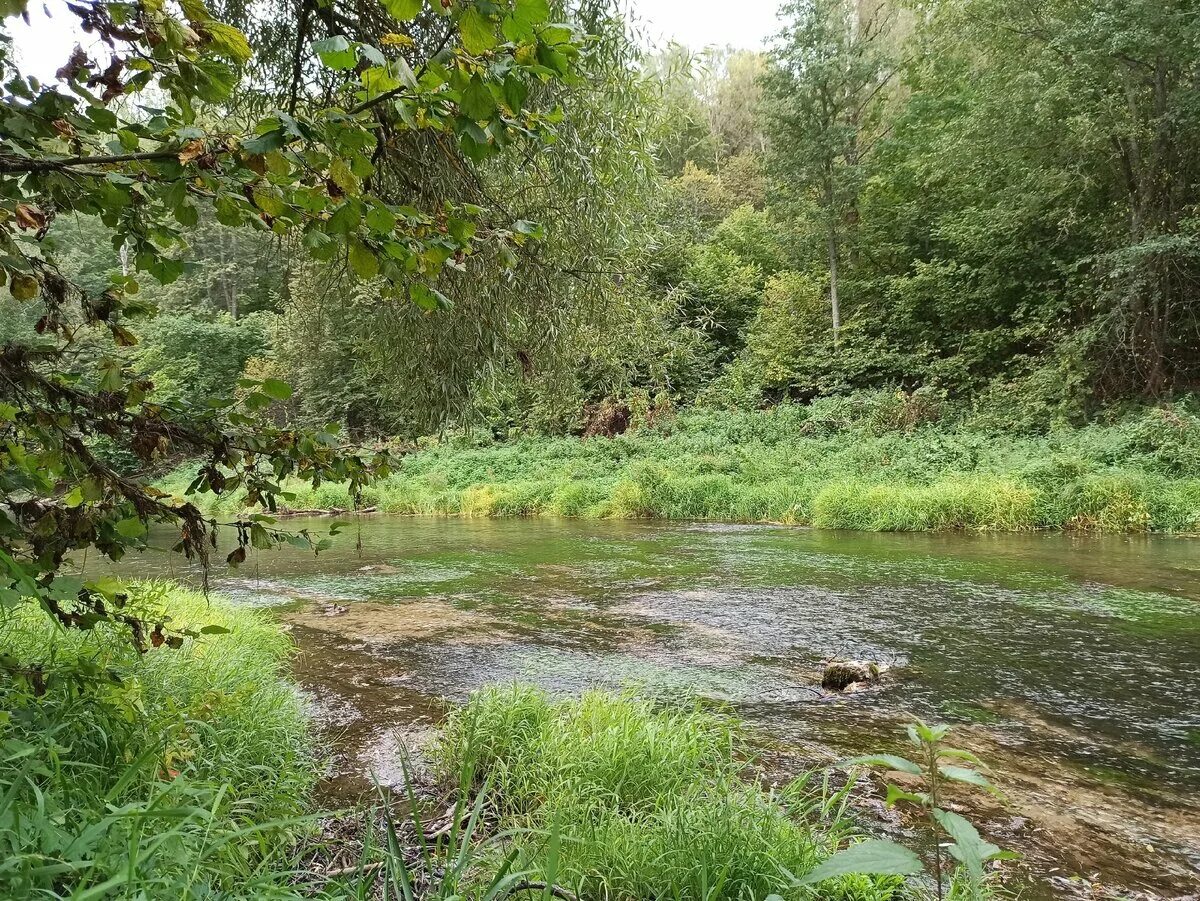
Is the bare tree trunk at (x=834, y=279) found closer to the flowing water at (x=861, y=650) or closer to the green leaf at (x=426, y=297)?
the flowing water at (x=861, y=650)

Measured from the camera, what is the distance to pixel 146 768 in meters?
2.59

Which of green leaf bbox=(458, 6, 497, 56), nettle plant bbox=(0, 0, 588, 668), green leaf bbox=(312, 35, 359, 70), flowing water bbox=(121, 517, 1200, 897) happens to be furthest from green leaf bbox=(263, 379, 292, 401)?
flowing water bbox=(121, 517, 1200, 897)

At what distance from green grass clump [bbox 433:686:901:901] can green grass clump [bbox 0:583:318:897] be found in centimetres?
79

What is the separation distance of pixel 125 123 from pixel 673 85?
17.2 feet

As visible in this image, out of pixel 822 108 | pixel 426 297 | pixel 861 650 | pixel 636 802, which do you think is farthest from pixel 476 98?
pixel 822 108

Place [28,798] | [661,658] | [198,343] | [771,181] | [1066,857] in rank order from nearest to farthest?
[28,798], [1066,857], [661,658], [771,181], [198,343]

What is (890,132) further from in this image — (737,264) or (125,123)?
(125,123)

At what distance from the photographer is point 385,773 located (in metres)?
3.48

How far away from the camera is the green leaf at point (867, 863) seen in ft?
4.02

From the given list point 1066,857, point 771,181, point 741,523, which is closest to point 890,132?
point 771,181

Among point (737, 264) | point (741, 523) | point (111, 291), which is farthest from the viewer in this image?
point (737, 264)

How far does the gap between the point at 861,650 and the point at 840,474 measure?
32.6ft

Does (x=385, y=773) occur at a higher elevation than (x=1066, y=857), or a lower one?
higher

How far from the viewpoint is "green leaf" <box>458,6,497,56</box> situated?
116 cm
